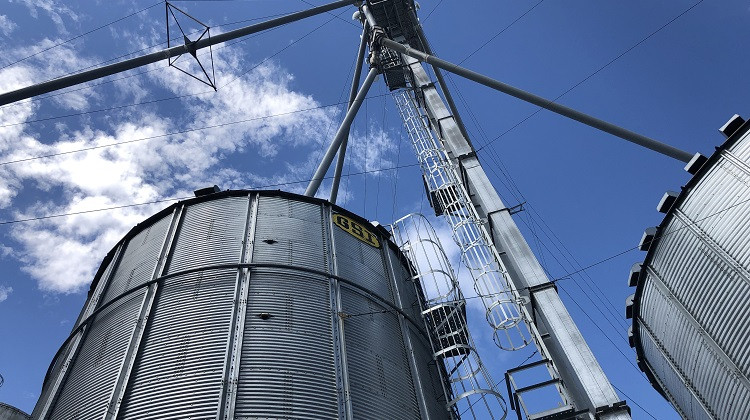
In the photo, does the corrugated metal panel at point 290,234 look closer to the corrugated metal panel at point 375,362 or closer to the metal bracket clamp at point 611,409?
the corrugated metal panel at point 375,362

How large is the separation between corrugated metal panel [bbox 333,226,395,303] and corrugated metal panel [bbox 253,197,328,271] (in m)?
0.49

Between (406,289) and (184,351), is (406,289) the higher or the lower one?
the higher one

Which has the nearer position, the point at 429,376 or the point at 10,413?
the point at 429,376

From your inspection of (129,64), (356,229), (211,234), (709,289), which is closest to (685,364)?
(709,289)

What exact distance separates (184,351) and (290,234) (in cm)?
394

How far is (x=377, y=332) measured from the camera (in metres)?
11.4

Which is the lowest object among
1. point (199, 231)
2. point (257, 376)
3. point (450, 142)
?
point (257, 376)

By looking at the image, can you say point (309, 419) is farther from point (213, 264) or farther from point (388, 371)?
point (213, 264)

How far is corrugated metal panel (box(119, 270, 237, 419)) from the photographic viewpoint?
28.7 ft

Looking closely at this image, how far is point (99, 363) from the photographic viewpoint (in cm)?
1011

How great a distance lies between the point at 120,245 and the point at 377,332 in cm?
767

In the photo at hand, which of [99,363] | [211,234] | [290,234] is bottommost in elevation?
[99,363]

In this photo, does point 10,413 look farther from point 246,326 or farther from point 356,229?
point 356,229

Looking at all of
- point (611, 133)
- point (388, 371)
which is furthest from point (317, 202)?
point (611, 133)
